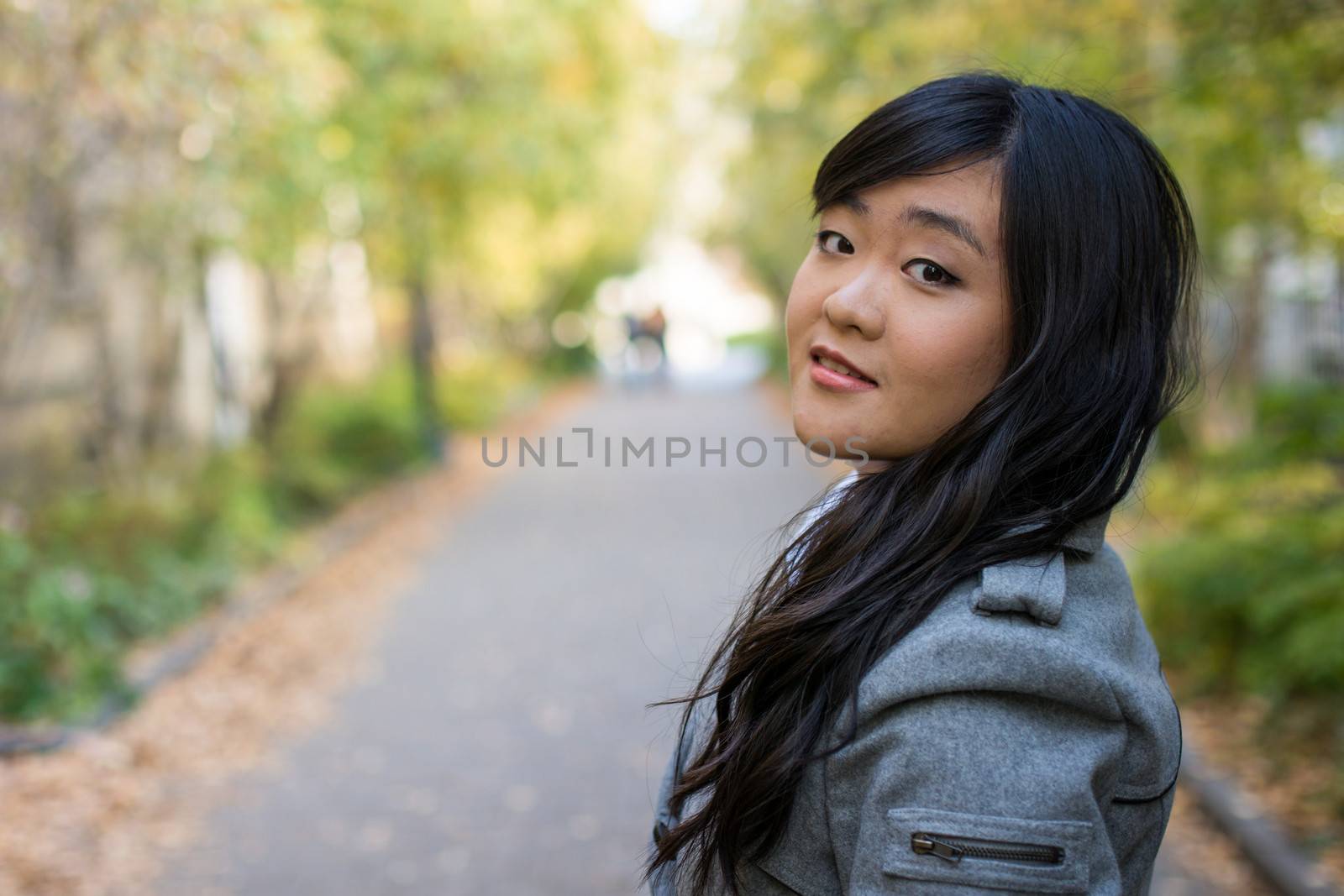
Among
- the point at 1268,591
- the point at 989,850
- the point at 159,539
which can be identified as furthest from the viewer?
the point at 159,539

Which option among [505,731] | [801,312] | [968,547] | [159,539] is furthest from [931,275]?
[159,539]

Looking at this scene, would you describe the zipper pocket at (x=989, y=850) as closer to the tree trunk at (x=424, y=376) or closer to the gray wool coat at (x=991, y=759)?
the gray wool coat at (x=991, y=759)

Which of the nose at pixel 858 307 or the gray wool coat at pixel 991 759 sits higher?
the nose at pixel 858 307

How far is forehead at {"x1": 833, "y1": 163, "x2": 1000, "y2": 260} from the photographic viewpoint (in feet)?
3.98

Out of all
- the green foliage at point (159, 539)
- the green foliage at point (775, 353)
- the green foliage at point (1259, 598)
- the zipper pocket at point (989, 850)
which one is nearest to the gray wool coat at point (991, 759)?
the zipper pocket at point (989, 850)

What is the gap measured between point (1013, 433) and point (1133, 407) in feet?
0.43

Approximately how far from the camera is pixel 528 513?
13.9 meters

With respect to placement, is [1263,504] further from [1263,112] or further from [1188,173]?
[1188,173]

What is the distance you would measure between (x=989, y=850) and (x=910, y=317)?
515mm

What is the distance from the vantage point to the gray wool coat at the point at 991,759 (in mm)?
1048

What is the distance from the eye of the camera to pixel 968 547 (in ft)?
3.92

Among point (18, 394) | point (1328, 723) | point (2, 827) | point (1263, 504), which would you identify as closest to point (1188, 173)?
point (1263, 504)

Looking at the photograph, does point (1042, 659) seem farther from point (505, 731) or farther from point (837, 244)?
point (505, 731)

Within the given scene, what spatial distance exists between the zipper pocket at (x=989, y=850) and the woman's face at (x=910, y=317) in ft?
1.35
